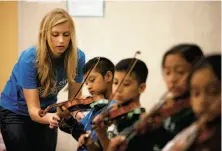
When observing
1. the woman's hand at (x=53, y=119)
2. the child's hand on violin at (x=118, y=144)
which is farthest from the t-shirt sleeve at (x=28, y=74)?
the child's hand on violin at (x=118, y=144)

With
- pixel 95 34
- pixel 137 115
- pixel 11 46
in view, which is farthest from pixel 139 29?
pixel 11 46

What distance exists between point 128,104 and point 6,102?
0.56 metres

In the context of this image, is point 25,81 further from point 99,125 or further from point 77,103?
point 99,125

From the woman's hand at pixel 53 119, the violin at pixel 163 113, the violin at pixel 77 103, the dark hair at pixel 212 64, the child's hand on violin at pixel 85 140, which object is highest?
the dark hair at pixel 212 64

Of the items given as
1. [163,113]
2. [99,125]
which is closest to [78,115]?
[99,125]

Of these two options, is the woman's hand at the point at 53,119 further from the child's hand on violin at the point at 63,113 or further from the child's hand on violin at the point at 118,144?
the child's hand on violin at the point at 118,144

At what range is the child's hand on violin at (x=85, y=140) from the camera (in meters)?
1.14

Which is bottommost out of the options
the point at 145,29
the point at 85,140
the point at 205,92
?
the point at 85,140

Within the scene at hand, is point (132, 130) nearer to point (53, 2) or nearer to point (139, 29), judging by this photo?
point (139, 29)

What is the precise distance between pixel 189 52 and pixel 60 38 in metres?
0.49

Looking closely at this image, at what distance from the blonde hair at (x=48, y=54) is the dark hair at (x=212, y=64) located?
53cm

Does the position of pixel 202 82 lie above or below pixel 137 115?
above

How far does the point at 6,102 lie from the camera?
1.42m

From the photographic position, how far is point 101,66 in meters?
1.23
